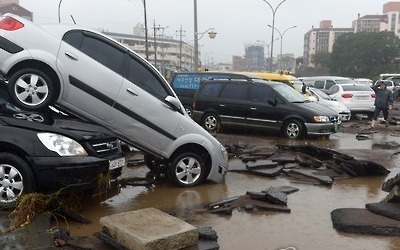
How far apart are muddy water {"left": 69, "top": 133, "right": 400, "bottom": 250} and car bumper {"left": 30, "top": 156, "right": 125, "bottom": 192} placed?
0.49 meters

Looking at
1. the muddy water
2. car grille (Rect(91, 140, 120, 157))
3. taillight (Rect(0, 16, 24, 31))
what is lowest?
the muddy water

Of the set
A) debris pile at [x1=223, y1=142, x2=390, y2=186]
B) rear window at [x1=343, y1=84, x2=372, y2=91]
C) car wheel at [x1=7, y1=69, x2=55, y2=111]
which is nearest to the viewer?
car wheel at [x1=7, y1=69, x2=55, y2=111]

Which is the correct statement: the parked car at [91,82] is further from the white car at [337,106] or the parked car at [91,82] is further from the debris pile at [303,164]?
the white car at [337,106]

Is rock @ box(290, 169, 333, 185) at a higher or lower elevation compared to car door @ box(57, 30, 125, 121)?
lower

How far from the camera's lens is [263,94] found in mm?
12406

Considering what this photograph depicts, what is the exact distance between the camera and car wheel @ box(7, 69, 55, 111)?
6145 mm

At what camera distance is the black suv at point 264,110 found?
39.7ft

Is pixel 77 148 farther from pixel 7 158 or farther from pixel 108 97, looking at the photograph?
pixel 108 97

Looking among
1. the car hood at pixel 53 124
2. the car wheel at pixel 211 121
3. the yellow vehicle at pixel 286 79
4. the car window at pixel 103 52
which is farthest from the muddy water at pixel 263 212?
the yellow vehicle at pixel 286 79

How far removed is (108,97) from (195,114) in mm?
7360

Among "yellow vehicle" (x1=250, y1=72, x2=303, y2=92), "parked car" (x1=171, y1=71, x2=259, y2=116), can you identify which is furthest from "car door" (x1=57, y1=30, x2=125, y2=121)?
"yellow vehicle" (x1=250, y1=72, x2=303, y2=92)

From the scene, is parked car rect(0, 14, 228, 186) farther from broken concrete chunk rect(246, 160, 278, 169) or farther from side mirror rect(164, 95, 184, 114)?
broken concrete chunk rect(246, 160, 278, 169)

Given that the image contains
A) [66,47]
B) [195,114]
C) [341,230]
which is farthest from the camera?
[195,114]

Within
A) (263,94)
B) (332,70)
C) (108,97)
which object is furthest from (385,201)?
(332,70)
